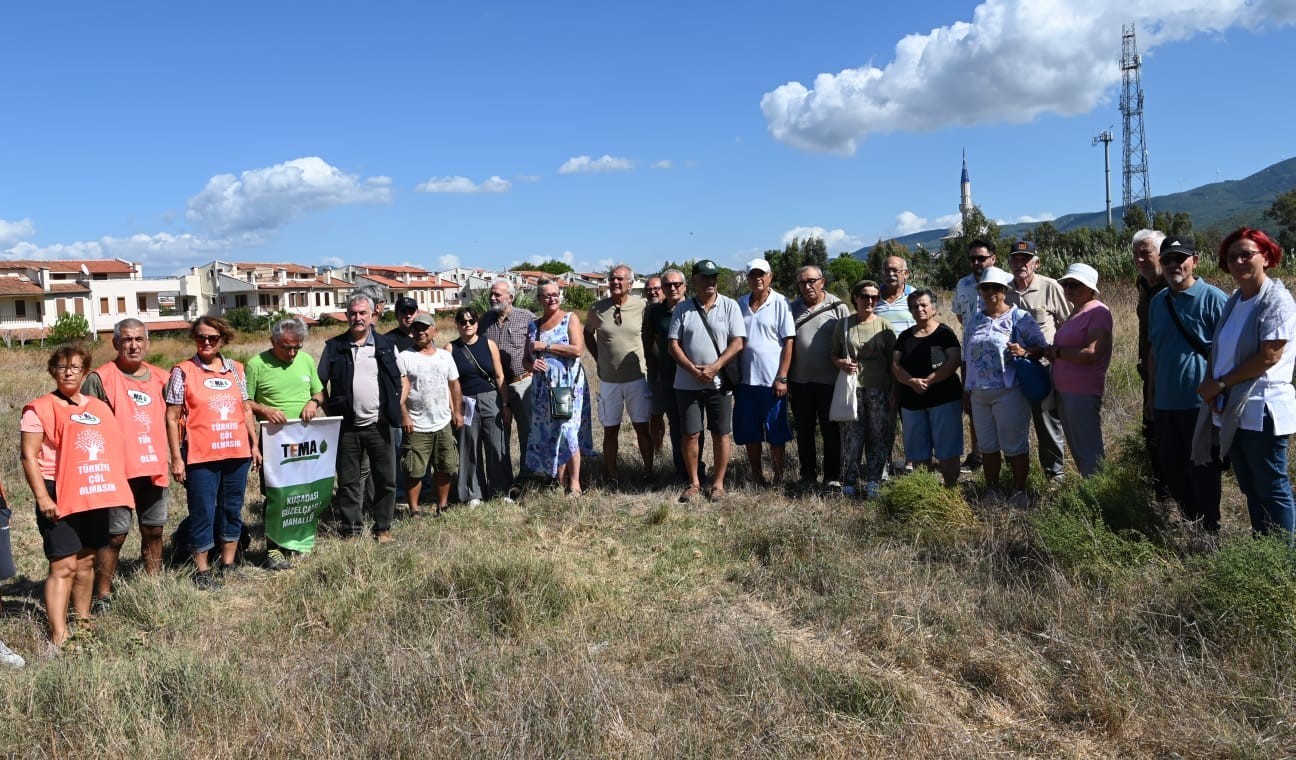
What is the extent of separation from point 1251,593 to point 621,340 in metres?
4.87

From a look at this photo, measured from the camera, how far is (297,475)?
590 cm

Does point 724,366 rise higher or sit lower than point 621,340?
lower

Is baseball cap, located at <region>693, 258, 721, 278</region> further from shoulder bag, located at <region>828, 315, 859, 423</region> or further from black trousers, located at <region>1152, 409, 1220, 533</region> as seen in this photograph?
black trousers, located at <region>1152, 409, 1220, 533</region>

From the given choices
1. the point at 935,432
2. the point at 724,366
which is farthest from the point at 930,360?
the point at 724,366

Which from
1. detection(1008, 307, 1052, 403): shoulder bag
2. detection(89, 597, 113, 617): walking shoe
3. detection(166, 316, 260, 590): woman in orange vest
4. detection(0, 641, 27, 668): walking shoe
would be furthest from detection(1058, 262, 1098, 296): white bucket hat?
detection(0, 641, 27, 668): walking shoe

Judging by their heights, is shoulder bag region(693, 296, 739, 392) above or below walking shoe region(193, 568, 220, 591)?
above

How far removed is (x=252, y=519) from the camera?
7207 mm

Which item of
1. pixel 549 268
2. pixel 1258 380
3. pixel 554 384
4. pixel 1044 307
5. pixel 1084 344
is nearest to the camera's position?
pixel 1258 380

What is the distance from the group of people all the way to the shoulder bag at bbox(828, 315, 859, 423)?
2 centimetres

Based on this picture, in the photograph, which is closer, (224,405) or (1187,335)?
(1187,335)

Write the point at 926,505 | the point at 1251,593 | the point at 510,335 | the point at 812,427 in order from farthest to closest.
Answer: the point at 510,335, the point at 812,427, the point at 926,505, the point at 1251,593

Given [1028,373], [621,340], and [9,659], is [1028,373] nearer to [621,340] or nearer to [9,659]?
[621,340]

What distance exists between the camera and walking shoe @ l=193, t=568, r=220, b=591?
17.6ft

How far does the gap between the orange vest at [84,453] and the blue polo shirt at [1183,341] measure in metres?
6.03
